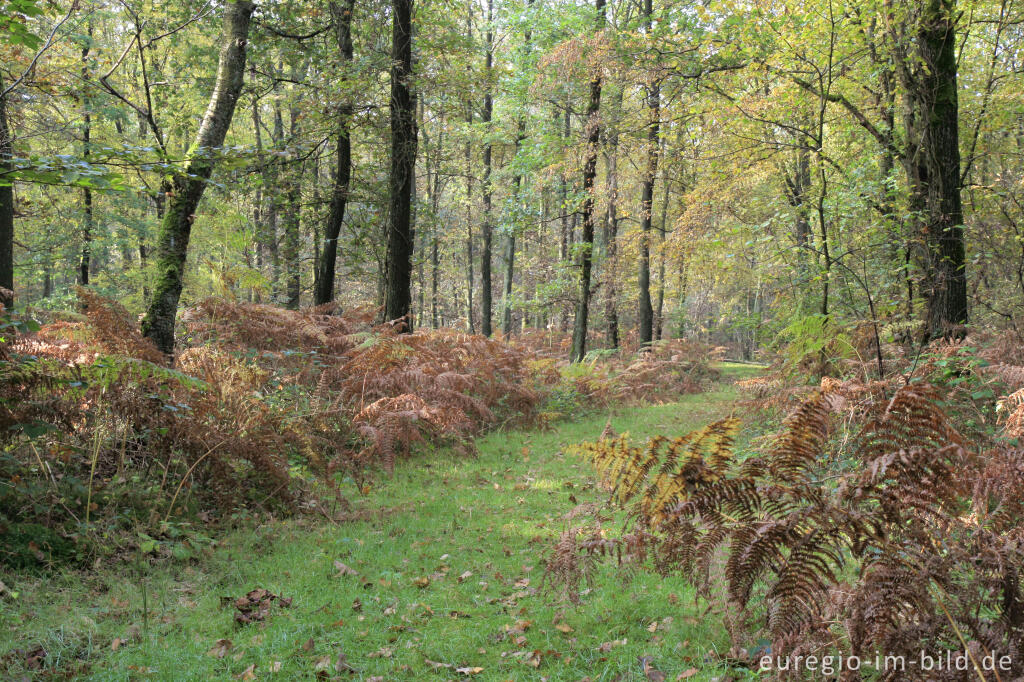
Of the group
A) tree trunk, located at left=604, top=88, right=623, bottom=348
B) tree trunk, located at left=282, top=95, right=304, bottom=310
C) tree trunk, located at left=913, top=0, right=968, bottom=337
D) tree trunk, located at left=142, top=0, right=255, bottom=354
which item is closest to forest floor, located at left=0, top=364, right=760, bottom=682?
tree trunk, located at left=142, top=0, right=255, bottom=354

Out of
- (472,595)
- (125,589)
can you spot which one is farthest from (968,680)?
(125,589)

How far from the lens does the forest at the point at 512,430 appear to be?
241 cm

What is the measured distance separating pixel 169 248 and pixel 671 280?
17.9 meters

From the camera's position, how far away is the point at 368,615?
340 centimetres

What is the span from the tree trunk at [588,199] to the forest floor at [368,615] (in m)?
Answer: 9.07

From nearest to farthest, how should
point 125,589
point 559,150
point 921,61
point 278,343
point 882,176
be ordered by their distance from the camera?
point 125,589, point 921,61, point 278,343, point 882,176, point 559,150

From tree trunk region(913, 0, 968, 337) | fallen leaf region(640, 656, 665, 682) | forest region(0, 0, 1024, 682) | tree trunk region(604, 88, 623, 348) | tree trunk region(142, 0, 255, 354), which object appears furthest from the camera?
tree trunk region(604, 88, 623, 348)

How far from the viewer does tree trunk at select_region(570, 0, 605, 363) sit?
40.8 feet

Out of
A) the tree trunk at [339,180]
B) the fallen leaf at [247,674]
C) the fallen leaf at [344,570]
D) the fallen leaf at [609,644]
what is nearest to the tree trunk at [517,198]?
the tree trunk at [339,180]

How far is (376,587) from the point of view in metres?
3.76

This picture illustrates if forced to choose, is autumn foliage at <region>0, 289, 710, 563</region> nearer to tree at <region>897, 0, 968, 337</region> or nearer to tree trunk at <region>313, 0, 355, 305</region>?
tree trunk at <region>313, 0, 355, 305</region>

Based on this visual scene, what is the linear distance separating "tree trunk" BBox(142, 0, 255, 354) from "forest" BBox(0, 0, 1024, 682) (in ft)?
0.15

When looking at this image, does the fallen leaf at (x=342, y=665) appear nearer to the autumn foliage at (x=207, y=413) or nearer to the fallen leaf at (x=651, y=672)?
the fallen leaf at (x=651, y=672)

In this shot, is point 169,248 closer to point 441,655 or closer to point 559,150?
point 441,655
